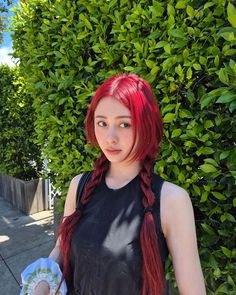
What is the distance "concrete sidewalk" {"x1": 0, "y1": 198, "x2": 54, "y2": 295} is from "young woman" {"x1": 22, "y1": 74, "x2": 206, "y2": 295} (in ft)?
7.49

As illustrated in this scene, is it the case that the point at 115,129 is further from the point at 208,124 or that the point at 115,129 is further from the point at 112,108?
the point at 208,124

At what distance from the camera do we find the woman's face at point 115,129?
4.12 ft

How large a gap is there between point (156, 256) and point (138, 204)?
0.79ft

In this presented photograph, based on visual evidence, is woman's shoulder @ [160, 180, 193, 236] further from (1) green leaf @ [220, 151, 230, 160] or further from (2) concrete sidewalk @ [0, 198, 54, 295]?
(2) concrete sidewalk @ [0, 198, 54, 295]

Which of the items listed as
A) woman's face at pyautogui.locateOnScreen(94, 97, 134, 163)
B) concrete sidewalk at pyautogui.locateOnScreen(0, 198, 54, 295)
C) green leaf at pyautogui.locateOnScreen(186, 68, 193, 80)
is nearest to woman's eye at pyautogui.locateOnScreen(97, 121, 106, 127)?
woman's face at pyautogui.locateOnScreen(94, 97, 134, 163)

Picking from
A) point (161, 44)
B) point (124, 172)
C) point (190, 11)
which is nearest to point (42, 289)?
point (124, 172)

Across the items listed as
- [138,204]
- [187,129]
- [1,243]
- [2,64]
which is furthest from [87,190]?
[2,64]

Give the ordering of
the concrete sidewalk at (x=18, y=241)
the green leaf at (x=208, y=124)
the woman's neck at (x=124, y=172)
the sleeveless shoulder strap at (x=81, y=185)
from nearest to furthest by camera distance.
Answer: the woman's neck at (x=124, y=172) → the sleeveless shoulder strap at (x=81, y=185) → the green leaf at (x=208, y=124) → the concrete sidewalk at (x=18, y=241)

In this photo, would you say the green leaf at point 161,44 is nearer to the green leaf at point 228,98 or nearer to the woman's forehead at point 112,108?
the green leaf at point 228,98

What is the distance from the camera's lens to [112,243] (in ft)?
Result: 4.15

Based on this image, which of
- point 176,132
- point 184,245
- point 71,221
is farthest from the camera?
point 176,132

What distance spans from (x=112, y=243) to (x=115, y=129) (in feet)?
1.69

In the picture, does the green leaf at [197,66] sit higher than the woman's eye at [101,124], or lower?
higher

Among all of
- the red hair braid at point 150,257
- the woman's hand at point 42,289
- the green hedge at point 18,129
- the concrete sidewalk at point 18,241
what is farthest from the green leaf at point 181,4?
the green hedge at point 18,129
